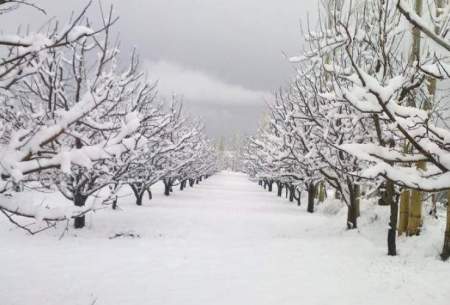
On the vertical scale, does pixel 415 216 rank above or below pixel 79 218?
above

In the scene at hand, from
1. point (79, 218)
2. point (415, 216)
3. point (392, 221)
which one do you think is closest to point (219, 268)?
point (392, 221)

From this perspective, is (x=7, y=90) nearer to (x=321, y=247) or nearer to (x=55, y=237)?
(x=55, y=237)

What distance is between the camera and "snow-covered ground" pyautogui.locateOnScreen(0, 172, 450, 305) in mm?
6402

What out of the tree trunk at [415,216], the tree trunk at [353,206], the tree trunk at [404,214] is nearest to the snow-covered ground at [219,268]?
the tree trunk at [415,216]

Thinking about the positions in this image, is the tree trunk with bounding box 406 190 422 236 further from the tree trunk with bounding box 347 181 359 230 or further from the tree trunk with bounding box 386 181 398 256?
the tree trunk with bounding box 347 181 359 230

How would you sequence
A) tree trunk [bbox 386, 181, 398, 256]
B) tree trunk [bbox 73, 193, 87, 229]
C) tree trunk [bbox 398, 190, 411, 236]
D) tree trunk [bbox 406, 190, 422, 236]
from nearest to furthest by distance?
tree trunk [bbox 386, 181, 398, 256], tree trunk [bbox 406, 190, 422, 236], tree trunk [bbox 398, 190, 411, 236], tree trunk [bbox 73, 193, 87, 229]

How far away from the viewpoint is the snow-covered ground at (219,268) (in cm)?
640

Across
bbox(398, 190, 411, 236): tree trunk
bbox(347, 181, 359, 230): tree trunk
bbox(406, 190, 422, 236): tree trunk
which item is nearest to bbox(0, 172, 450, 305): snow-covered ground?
bbox(406, 190, 422, 236): tree trunk

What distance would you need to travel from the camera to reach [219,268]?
8273 millimetres

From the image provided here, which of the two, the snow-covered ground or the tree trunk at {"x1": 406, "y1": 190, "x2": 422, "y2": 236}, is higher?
the tree trunk at {"x1": 406, "y1": 190, "x2": 422, "y2": 236}

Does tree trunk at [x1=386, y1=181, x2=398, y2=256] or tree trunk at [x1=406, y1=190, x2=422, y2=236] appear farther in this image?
tree trunk at [x1=406, y1=190, x2=422, y2=236]

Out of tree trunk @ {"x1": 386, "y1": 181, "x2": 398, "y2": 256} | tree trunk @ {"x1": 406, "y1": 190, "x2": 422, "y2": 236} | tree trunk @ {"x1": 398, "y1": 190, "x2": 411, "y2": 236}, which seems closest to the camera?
tree trunk @ {"x1": 386, "y1": 181, "x2": 398, "y2": 256}

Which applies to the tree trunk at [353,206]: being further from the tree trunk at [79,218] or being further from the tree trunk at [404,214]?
the tree trunk at [79,218]

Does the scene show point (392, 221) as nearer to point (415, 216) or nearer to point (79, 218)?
point (415, 216)
